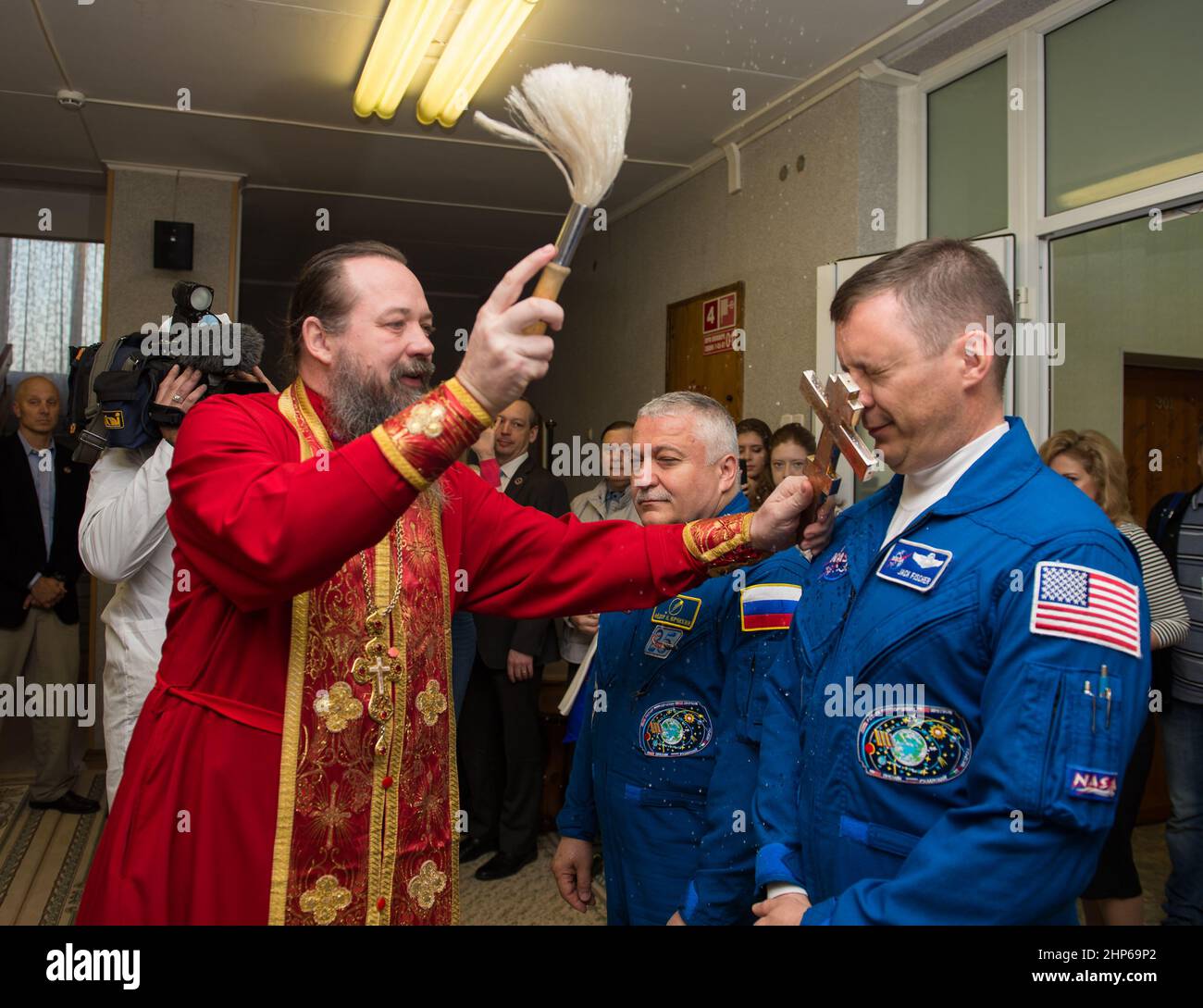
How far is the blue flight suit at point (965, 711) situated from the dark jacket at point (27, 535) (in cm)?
406

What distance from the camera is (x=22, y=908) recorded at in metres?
3.44

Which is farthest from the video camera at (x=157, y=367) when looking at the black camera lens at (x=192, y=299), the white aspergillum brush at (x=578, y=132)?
the white aspergillum brush at (x=578, y=132)

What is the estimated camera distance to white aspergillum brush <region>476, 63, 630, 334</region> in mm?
1123

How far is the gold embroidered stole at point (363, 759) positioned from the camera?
57.9 inches

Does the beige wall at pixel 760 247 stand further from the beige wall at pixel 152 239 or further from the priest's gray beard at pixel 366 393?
the priest's gray beard at pixel 366 393

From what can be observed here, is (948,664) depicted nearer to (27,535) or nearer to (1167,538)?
(1167,538)

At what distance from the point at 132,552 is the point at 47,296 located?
531 cm

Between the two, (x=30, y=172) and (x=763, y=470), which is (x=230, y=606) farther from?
(x=30, y=172)

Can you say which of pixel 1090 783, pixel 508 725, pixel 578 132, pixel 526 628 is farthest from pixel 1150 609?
pixel 578 132

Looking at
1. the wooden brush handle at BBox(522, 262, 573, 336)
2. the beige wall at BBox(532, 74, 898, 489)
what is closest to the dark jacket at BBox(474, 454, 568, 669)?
the beige wall at BBox(532, 74, 898, 489)

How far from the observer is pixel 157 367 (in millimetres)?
2318

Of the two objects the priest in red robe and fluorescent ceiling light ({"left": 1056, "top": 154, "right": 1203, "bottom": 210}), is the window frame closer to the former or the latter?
fluorescent ceiling light ({"left": 1056, "top": 154, "right": 1203, "bottom": 210})

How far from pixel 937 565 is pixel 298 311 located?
1124mm
